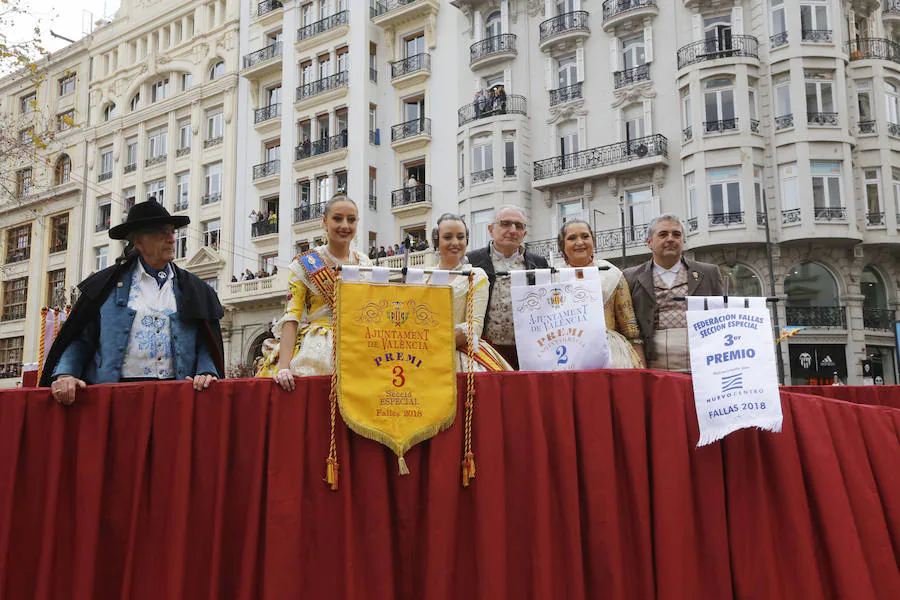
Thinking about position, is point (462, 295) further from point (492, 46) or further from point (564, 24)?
point (492, 46)

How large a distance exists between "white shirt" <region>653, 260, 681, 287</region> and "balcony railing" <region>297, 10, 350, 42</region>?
2631cm

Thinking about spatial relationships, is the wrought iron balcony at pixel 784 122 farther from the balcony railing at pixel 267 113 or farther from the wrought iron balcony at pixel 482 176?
the balcony railing at pixel 267 113

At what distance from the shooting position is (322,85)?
2880 centimetres

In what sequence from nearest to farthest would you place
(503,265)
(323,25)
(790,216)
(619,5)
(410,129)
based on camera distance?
(503,265)
(790,216)
(619,5)
(410,129)
(323,25)

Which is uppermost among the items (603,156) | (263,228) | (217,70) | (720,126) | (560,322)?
(217,70)

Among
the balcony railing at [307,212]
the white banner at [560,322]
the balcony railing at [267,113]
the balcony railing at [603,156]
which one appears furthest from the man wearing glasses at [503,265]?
the balcony railing at [267,113]

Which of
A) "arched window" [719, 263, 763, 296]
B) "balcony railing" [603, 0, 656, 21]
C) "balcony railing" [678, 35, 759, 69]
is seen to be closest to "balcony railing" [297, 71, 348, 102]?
"balcony railing" [603, 0, 656, 21]

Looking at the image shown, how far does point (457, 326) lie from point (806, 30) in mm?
22438

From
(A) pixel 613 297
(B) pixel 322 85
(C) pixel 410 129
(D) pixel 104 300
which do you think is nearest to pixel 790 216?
(C) pixel 410 129

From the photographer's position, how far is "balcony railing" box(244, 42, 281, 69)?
101 feet

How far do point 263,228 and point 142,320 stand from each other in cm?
2665

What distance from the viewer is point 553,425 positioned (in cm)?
342

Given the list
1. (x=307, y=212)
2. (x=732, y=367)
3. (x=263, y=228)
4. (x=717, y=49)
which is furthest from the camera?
(x=263, y=228)

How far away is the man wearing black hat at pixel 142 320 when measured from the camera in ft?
12.5
